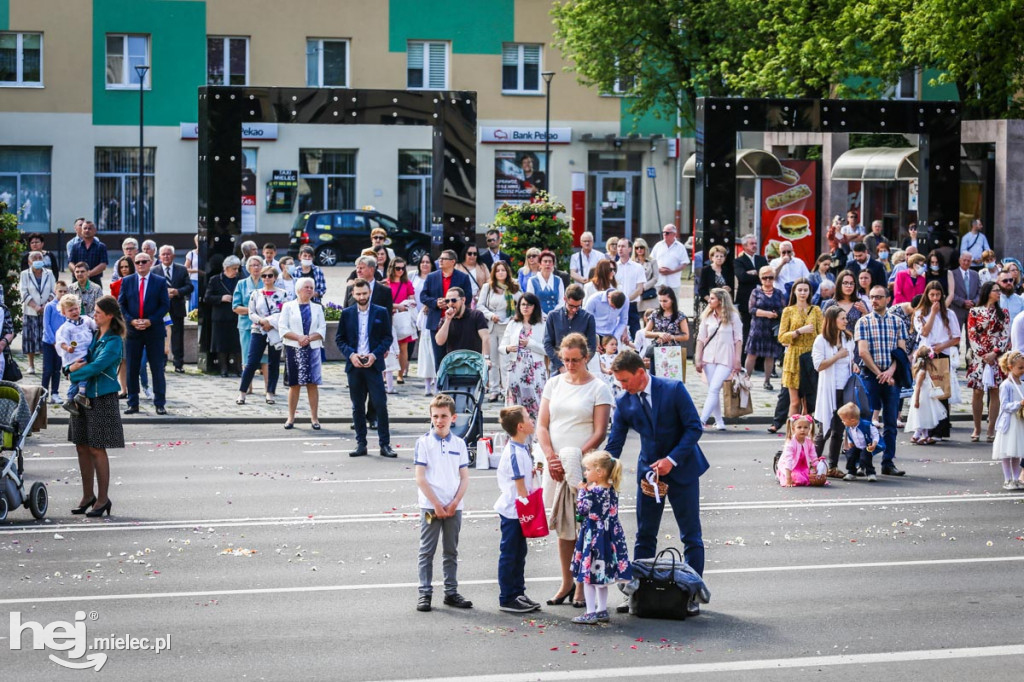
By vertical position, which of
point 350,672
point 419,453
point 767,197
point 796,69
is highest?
point 796,69

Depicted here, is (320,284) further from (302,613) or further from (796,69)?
(796,69)

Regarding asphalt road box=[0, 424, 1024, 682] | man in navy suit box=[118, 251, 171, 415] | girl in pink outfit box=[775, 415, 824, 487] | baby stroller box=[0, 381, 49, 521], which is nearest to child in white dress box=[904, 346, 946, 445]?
asphalt road box=[0, 424, 1024, 682]

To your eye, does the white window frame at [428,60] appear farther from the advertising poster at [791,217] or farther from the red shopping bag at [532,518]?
the red shopping bag at [532,518]

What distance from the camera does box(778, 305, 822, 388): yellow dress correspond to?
1802cm

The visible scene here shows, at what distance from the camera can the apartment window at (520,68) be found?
51.6 m

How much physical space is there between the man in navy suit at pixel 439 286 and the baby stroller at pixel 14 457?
6.96 metres

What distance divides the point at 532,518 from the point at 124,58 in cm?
4157

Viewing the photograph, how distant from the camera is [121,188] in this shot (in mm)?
49656

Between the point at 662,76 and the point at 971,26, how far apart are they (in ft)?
47.6

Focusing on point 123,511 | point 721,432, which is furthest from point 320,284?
point 123,511

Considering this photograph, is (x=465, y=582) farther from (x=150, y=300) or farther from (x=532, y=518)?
(x=150, y=300)

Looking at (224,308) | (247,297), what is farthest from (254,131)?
(247,297)

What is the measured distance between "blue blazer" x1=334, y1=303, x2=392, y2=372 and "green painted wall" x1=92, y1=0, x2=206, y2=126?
33.5m

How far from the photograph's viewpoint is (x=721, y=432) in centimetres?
1930
